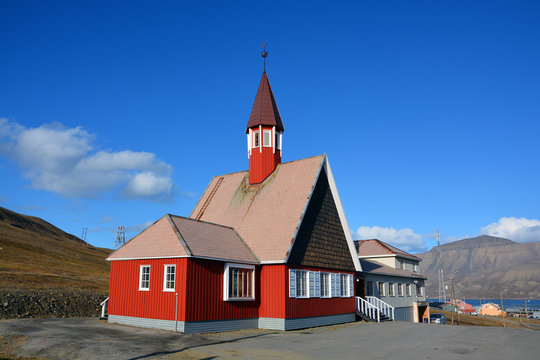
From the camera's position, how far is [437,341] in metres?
17.4

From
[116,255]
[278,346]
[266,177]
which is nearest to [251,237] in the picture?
[266,177]

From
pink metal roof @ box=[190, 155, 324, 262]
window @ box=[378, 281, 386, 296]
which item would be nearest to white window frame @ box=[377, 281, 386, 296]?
window @ box=[378, 281, 386, 296]

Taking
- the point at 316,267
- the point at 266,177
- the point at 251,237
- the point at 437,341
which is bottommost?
the point at 437,341

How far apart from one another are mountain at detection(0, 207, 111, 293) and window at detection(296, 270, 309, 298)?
23.2m

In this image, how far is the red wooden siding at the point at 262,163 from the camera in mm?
28062

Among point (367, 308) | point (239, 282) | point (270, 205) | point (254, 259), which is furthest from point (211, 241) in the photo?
point (367, 308)

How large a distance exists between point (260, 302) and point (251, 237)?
370 centimetres

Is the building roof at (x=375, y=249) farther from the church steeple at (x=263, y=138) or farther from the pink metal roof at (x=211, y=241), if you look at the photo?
the pink metal roof at (x=211, y=241)

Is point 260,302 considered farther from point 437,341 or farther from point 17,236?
point 17,236

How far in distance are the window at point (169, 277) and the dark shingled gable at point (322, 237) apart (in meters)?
6.03

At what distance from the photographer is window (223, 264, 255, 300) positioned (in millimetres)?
20250

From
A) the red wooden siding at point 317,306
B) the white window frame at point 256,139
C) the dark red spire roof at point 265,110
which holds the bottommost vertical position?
the red wooden siding at point 317,306

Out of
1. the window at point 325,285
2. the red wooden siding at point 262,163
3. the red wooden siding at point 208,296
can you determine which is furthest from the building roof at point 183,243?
the red wooden siding at point 262,163

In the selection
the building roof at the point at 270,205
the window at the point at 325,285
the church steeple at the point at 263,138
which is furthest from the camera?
the church steeple at the point at 263,138
